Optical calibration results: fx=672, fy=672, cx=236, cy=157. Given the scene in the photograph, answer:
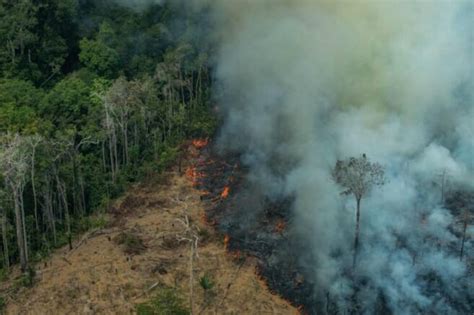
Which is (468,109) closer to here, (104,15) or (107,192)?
(107,192)

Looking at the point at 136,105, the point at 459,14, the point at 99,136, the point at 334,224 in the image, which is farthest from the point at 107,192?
the point at 459,14

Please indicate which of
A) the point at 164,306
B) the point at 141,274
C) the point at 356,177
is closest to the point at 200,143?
the point at 141,274

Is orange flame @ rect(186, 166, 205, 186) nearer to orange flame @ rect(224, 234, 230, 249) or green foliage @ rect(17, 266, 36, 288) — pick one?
orange flame @ rect(224, 234, 230, 249)

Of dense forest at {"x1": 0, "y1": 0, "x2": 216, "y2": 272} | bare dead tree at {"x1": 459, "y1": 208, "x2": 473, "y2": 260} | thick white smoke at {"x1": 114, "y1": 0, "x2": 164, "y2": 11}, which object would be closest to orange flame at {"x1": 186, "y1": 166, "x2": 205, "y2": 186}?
dense forest at {"x1": 0, "y1": 0, "x2": 216, "y2": 272}

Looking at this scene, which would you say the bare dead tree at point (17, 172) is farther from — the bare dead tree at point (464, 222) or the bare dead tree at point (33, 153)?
the bare dead tree at point (464, 222)

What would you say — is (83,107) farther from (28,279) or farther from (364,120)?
(364,120)

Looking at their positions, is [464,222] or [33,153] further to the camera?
[464,222]
